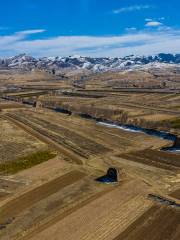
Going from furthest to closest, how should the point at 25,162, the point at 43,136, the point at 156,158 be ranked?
the point at 43,136 → the point at 156,158 → the point at 25,162

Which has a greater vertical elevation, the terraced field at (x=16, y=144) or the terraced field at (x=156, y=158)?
the terraced field at (x=16, y=144)

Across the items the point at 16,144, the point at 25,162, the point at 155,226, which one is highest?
the point at 16,144

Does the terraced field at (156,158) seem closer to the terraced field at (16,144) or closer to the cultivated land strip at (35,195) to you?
the cultivated land strip at (35,195)

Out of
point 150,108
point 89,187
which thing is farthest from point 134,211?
point 150,108

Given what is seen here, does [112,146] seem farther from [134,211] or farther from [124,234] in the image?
[124,234]

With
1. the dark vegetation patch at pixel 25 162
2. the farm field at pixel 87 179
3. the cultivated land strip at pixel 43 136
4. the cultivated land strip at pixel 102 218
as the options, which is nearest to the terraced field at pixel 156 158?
the farm field at pixel 87 179

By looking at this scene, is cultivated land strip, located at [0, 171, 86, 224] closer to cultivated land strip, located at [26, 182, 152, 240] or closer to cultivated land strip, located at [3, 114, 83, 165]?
cultivated land strip, located at [26, 182, 152, 240]

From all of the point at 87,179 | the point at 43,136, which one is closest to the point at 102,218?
the point at 87,179

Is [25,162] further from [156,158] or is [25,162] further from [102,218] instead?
[102,218]
